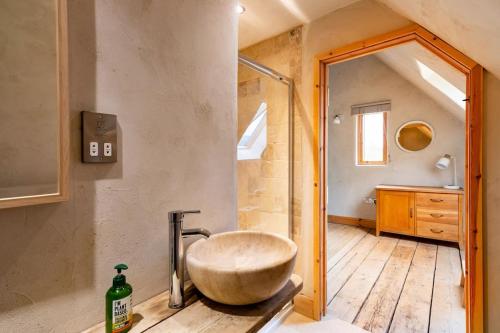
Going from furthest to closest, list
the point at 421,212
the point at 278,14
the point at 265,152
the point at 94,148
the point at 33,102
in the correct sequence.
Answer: the point at 421,212 < the point at 265,152 < the point at 278,14 < the point at 94,148 < the point at 33,102

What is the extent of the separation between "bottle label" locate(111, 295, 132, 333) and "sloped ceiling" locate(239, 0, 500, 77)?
1423mm

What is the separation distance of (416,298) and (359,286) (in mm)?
463

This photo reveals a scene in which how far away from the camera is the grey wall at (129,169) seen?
637mm

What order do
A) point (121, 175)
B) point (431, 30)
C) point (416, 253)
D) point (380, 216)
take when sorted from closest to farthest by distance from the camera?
point (121, 175) → point (431, 30) → point (416, 253) → point (380, 216)

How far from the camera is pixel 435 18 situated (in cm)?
118

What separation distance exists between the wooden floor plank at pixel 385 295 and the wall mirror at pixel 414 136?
5.70 feet

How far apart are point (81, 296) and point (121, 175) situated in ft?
1.23

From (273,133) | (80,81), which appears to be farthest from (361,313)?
(80,81)

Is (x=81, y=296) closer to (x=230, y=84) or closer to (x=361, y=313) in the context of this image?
(x=230, y=84)

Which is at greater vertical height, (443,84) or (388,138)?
(443,84)

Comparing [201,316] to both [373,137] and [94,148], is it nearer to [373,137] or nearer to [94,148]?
[94,148]

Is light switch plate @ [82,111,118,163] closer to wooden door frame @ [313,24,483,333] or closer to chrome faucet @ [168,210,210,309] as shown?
chrome faucet @ [168,210,210,309]

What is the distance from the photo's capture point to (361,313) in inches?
75.6

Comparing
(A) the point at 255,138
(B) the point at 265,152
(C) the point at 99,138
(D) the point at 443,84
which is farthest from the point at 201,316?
(D) the point at 443,84
